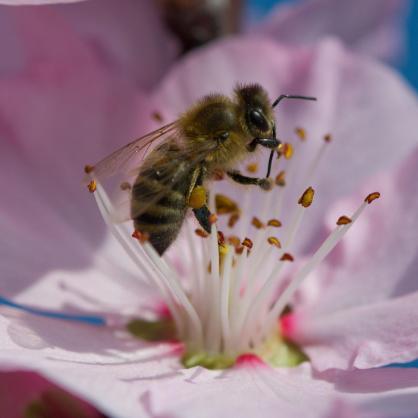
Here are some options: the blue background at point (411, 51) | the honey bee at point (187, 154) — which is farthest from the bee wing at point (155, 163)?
the blue background at point (411, 51)

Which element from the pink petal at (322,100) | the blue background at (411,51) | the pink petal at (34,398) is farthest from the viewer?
the blue background at (411,51)

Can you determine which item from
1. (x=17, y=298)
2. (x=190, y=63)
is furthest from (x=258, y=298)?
(x=190, y=63)

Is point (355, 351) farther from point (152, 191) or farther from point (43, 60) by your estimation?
point (43, 60)

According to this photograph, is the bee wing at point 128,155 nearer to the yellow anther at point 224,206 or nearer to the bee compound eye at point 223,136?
the bee compound eye at point 223,136

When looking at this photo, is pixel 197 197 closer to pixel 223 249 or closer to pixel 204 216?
pixel 204 216

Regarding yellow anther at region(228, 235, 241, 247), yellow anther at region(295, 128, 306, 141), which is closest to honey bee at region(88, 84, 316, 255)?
yellow anther at region(228, 235, 241, 247)

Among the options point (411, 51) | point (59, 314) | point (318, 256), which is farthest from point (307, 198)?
point (411, 51)
